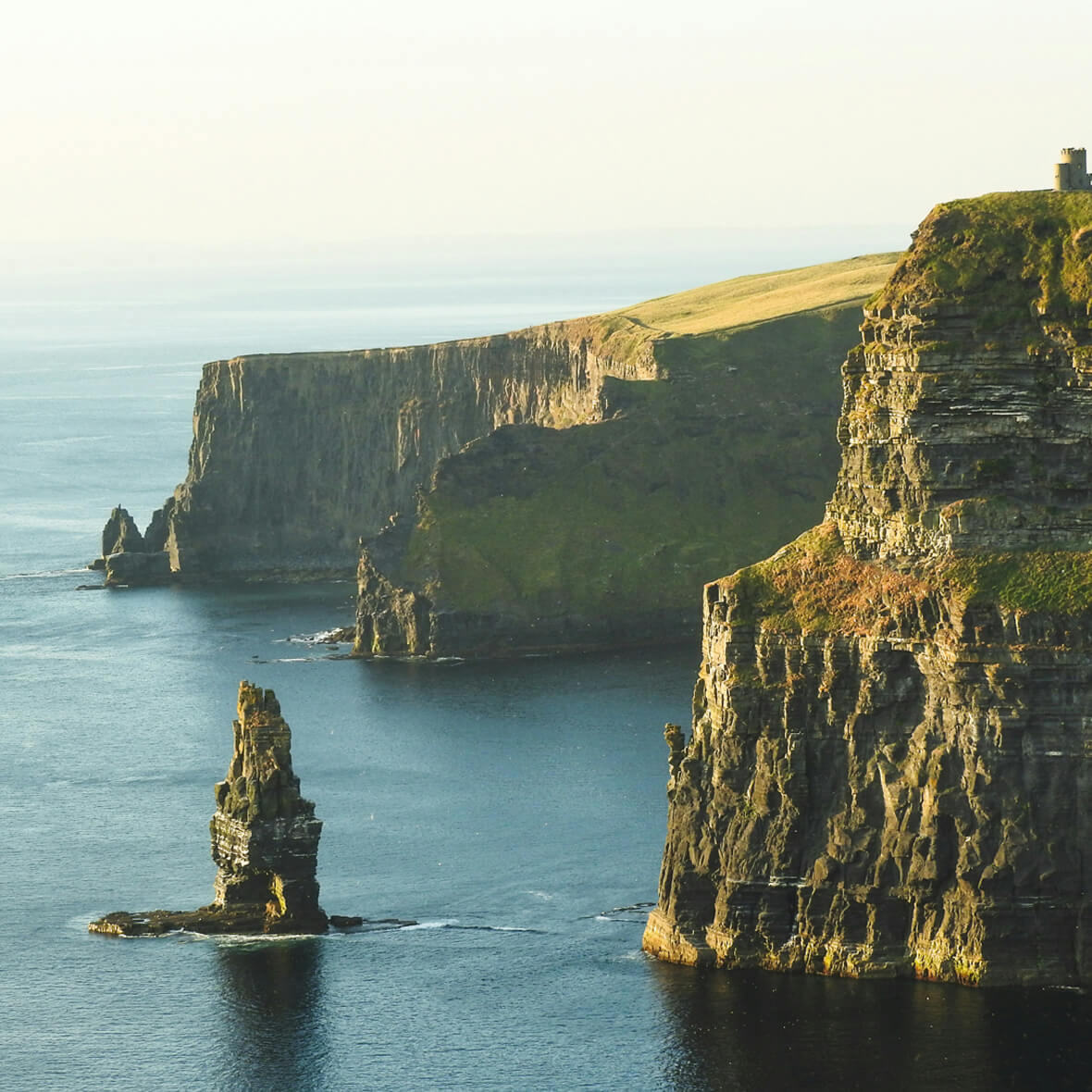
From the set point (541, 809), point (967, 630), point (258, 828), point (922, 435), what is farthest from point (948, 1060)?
point (541, 809)

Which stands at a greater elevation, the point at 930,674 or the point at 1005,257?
the point at 1005,257

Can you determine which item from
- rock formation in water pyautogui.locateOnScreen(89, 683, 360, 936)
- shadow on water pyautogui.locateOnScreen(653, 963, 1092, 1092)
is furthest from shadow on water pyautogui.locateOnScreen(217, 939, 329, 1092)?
shadow on water pyautogui.locateOnScreen(653, 963, 1092, 1092)

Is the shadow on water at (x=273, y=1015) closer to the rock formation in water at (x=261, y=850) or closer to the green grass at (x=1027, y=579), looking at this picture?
the rock formation in water at (x=261, y=850)

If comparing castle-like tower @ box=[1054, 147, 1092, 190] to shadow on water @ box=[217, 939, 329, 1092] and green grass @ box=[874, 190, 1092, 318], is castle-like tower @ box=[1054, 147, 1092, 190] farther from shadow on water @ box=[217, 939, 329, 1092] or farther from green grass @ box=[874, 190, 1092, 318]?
shadow on water @ box=[217, 939, 329, 1092]

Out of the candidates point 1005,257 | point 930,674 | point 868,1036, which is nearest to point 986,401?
point 1005,257

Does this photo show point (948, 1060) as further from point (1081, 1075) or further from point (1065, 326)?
point (1065, 326)

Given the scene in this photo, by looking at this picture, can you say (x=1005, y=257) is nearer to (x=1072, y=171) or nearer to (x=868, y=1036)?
(x=1072, y=171)
